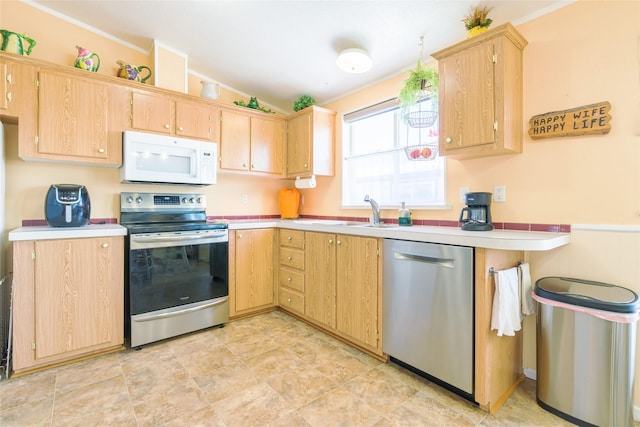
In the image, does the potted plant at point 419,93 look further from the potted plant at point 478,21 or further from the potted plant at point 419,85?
the potted plant at point 478,21

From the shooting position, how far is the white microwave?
2498 millimetres

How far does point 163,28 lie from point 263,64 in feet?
2.96

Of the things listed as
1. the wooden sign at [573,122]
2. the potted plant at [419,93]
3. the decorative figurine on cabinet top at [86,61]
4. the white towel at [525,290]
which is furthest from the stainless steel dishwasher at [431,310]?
the decorative figurine on cabinet top at [86,61]

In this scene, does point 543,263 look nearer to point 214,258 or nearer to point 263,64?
point 214,258

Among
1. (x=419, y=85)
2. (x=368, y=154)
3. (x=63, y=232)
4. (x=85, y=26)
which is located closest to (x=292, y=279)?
(x=368, y=154)

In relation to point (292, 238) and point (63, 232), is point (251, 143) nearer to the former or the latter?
point (292, 238)

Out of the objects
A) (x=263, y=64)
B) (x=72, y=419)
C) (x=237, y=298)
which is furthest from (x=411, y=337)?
(x=263, y=64)

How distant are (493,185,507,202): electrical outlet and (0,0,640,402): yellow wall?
30 millimetres

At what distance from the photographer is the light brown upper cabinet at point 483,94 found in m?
1.80

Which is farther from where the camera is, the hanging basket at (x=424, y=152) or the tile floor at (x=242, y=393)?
the hanging basket at (x=424, y=152)

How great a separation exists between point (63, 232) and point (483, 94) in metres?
2.98

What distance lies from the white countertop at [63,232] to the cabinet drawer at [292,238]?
1396mm

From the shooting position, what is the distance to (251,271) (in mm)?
3031

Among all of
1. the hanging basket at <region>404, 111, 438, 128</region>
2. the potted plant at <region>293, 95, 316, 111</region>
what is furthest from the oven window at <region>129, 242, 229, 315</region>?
the hanging basket at <region>404, 111, 438, 128</region>
